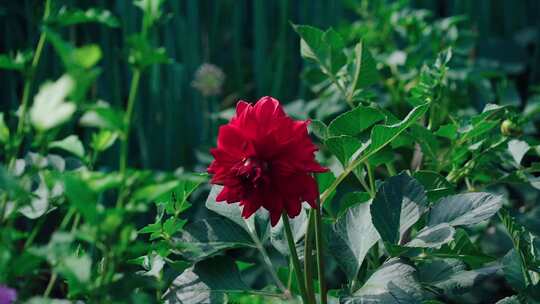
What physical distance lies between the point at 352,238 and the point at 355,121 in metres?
→ 0.13

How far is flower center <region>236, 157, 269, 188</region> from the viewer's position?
0.72m

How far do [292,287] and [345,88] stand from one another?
32cm

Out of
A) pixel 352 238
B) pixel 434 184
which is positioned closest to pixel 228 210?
pixel 352 238

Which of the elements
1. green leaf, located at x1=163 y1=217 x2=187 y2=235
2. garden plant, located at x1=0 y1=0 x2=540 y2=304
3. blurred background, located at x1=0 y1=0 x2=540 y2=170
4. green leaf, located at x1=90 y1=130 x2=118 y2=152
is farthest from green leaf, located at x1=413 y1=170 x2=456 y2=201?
blurred background, located at x1=0 y1=0 x2=540 y2=170

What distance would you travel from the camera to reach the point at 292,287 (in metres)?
0.88

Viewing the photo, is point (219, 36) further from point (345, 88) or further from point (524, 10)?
point (524, 10)

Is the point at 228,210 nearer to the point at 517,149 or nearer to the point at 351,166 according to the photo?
the point at 351,166

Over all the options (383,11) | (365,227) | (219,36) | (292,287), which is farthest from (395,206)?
(219,36)

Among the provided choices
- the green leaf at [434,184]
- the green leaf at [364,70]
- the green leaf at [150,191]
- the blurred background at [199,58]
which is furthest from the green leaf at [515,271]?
the blurred background at [199,58]

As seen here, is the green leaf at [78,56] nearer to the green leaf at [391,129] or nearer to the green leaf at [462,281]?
the green leaf at [391,129]

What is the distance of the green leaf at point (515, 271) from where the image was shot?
81 cm

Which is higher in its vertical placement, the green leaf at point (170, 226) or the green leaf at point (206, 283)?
the green leaf at point (170, 226)

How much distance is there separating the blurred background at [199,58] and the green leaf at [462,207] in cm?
72

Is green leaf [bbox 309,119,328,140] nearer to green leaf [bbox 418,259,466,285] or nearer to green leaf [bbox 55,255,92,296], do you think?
green leaf [bbox 418,259,466,285]
